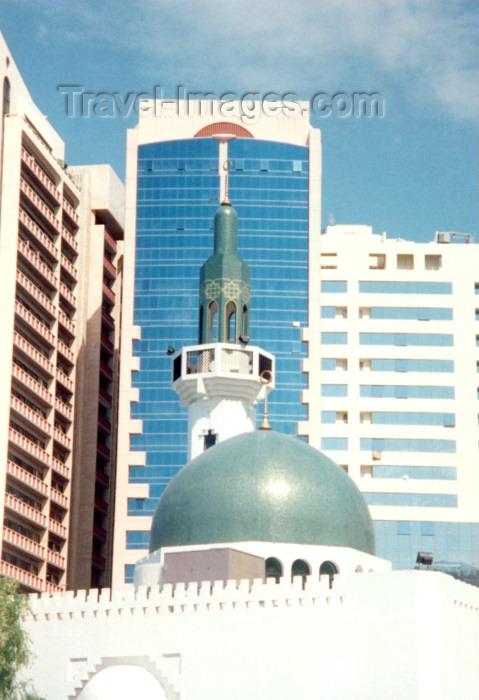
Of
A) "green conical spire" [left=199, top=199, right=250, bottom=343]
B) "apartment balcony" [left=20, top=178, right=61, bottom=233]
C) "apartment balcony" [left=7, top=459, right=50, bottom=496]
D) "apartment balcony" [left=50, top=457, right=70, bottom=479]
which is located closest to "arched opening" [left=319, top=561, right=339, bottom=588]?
"green conical spire" [left=199, top=199, right=250, bottom=343]

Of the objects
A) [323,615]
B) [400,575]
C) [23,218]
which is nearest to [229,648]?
[323,615]

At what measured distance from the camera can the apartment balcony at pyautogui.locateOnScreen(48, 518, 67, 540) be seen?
76000 mm

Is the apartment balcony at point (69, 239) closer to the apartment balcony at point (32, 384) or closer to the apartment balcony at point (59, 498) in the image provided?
the apartment balcony at point (32, 384)

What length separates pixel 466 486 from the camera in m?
83.7

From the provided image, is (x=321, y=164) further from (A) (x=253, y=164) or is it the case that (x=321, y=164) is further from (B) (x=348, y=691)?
Result: (B) (x=348, y=691)

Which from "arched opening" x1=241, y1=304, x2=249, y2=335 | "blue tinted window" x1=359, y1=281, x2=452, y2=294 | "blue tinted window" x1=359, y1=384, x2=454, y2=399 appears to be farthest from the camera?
"blue tinted window" x1=359, y1=281, x2=452, y2=294

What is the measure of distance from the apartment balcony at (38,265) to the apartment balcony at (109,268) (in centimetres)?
824

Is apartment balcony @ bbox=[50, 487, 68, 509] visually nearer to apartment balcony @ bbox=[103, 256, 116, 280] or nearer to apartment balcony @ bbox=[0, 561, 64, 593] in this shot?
apartment balcony @ bbox=[0, 561, 64, 593]

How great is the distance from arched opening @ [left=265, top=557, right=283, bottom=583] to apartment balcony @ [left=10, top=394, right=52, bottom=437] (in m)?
28.6

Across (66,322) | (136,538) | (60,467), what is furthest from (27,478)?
(66,322)

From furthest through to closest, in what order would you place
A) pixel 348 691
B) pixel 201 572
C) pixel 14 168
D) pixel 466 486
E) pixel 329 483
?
pixel 466 486 → pixel 14 168 → pixel 329 483 → pixel 201 572 → pixel 348 691

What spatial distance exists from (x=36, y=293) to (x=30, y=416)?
23.3 ft

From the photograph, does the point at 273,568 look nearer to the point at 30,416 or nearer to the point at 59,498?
the point at 30,416

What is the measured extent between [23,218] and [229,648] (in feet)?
123
